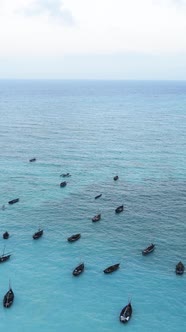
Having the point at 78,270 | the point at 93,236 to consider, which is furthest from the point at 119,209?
the point at 78,270

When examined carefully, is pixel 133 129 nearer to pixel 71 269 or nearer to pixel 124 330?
pixel 71 269

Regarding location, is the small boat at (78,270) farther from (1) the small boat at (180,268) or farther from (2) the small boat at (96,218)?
(2) the small boat at (96,218)

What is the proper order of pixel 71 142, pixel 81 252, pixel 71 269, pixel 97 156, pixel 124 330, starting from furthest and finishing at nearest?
pixel 71 142, pixel 97 156, pixel 81 252, pixel 71 269, pixel 124 330

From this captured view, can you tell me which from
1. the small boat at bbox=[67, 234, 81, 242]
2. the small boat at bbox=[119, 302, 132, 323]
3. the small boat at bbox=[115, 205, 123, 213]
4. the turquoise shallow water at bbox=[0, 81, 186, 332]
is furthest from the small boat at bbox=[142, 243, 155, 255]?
the small boat at bbox=[115, 205, 123, 213]

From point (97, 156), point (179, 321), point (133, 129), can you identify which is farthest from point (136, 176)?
point (133, 129)

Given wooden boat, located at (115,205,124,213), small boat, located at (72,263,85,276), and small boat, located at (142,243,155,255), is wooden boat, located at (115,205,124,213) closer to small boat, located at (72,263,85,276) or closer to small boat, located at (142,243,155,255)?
small boat, located at (142,243,155,255)

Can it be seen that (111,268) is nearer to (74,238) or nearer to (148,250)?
(148,250)
